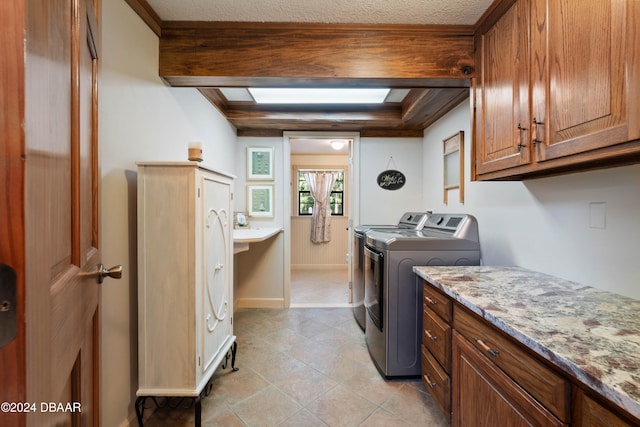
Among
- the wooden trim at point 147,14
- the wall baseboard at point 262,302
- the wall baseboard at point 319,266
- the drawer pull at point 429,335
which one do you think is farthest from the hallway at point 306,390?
the wall baseboard at point 319,266

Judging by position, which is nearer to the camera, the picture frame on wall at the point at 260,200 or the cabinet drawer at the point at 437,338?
the cabinet drawer at the point at 437,338

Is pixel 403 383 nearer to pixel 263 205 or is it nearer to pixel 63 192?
pixel 63 192

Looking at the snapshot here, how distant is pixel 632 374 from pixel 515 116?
113 centimetres

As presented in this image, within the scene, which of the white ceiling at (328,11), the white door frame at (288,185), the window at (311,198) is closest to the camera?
the white ceiling at (328,11)

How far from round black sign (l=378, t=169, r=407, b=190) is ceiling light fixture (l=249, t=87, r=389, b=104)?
893 millimetres

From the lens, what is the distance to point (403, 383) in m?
1.92

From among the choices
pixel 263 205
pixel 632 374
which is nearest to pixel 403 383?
pixel 632 374

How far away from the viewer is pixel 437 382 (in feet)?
4.84

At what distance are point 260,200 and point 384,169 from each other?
164 centimetres

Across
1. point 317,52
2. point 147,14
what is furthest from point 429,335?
point 147,14

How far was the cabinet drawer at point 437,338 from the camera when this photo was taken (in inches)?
54.1

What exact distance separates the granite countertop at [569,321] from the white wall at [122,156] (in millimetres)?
1657

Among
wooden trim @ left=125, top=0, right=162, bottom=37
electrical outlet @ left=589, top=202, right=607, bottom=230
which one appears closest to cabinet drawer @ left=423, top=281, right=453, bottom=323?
electrical outlet @ left=589, top=202, right=607, bottom=230

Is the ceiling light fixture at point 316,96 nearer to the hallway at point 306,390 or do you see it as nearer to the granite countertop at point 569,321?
the granite countertop at point 569,321
